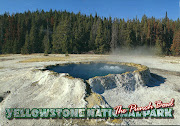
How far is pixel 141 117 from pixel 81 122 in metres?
3.60

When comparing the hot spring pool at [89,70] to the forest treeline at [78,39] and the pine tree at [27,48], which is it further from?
the pine tree at [27,48]

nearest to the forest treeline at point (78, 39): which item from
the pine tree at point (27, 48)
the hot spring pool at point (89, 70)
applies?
the pine tree at point (27, 48)

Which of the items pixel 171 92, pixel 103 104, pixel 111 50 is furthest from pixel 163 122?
pixel 111 50

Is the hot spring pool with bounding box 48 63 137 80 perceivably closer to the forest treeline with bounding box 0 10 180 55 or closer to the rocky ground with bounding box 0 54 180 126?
the rocky ground with bounding box 0 54 180 126

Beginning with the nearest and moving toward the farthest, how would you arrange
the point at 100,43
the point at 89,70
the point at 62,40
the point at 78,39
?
Result: the point at 89,70, the point at 62,40, the point at 100,43, the point at 78,39

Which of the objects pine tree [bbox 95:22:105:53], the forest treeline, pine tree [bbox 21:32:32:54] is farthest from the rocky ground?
pine tree [bbox 95:22:105:53]

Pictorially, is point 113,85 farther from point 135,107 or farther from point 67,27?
point 67,27

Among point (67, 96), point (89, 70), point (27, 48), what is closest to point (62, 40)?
point (27, 48)

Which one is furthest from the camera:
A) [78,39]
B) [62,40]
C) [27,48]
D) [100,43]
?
[78,39]

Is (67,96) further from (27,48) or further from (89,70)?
(27,48)

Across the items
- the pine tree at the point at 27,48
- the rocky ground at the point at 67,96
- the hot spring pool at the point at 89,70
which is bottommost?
the rocky ground at the point at 67,96

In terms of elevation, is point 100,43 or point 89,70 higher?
point 100,43

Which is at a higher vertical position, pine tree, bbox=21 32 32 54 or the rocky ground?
pine tree, bbox=21 32 32 54

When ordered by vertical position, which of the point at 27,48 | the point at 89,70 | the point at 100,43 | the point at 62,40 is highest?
the point at 62,40
